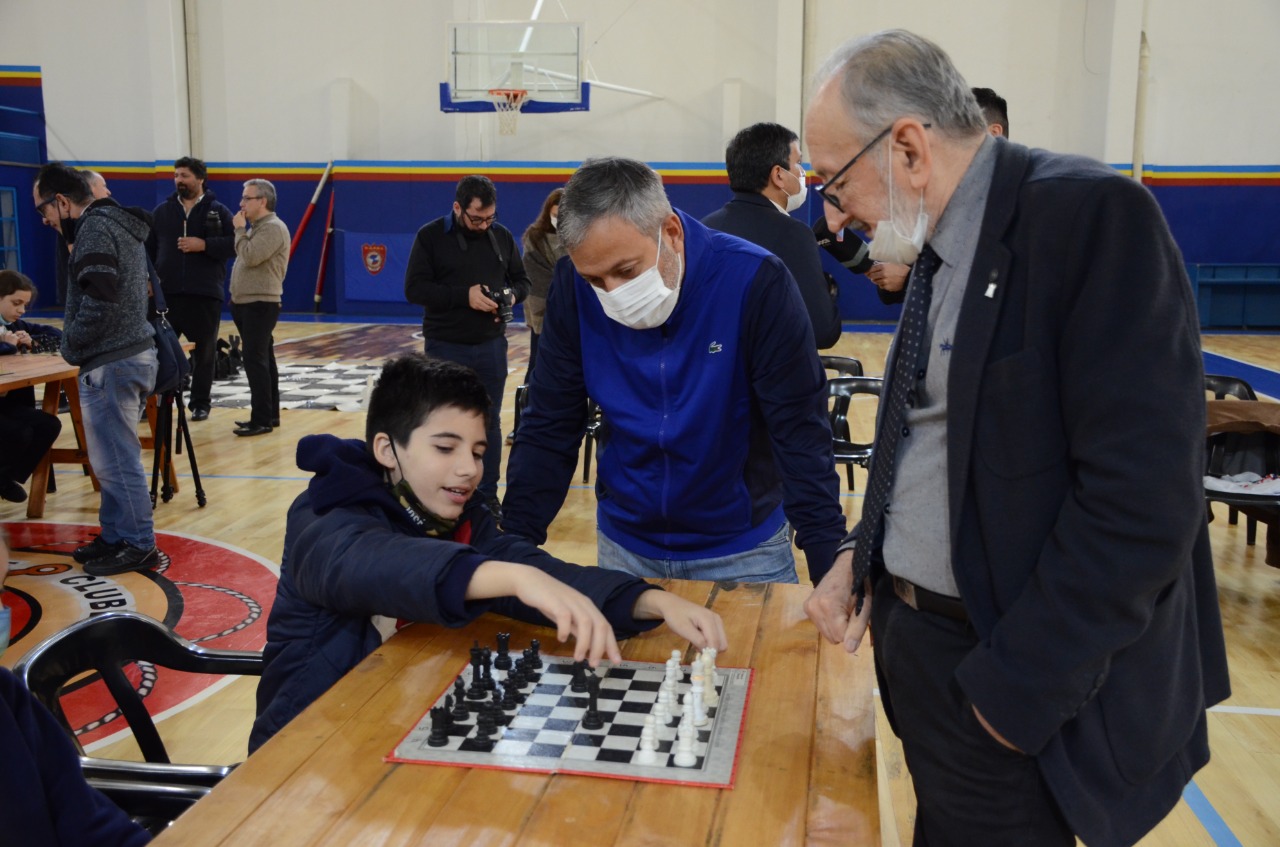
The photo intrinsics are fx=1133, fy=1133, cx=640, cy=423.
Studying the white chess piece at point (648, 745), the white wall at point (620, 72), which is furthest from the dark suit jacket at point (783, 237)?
the white wall at point (620, 72)

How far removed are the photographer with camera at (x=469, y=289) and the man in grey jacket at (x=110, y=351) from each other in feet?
4.27

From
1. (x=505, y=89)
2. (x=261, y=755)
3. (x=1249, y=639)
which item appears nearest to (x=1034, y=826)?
(x=261, y=755)

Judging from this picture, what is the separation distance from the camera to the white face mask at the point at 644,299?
2207 mm

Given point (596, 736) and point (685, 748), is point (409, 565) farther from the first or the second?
point (685, 748)

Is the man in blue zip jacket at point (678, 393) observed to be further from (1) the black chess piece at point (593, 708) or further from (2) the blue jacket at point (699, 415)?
(1) the black chess piece at point (593, 708)

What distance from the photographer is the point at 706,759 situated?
149 cm

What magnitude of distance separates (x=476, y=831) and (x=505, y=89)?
1269 centimetres

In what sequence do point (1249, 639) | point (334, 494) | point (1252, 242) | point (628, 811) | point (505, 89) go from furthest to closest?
point (1252, 242) → point (505, 89) → point (1249, 639) → point (334, 494) → point (628, 811)

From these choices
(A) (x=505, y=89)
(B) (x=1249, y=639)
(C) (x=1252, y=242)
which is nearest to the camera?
(B) (x=1249, y=639)

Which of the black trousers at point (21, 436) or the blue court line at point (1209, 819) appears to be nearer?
the blue court line at point (1209, 819)

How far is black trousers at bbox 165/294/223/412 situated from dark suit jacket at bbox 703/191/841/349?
200 inches

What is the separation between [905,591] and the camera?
60.4 inches

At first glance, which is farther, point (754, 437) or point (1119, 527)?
point (754, 437)

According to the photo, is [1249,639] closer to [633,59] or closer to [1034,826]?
[1034,826]
